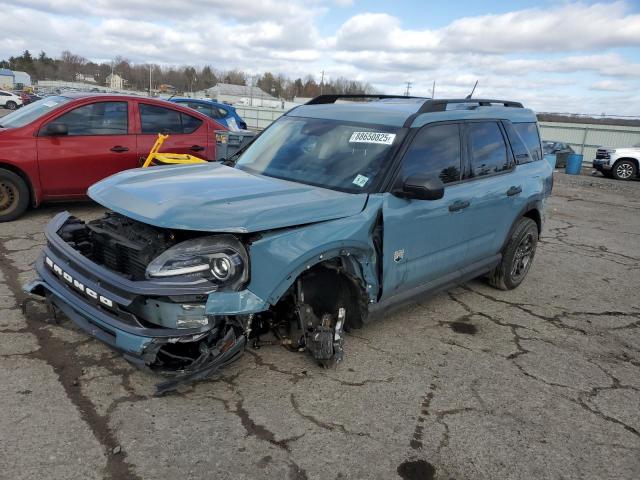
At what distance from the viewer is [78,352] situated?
11.8 feet

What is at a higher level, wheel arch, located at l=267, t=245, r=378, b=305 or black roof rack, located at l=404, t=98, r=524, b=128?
black roof rack, located at l=404, t=98, r=524, b=128

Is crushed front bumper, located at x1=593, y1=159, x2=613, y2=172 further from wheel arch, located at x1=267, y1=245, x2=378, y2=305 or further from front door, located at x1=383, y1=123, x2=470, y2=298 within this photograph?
wheel arch, located at x1=267, y1=245, x2=378, y2=305

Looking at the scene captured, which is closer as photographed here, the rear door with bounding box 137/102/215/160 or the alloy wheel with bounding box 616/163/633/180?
the rear door with bounding box 137/102/215/160

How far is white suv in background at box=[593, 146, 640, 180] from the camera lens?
19.4 metres

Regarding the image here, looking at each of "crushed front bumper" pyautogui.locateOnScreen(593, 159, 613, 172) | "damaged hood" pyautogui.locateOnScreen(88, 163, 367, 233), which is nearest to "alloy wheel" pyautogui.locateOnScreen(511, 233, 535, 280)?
"damaged hood" pyautogui.locateOnScreen(88, 163, 367, 233)

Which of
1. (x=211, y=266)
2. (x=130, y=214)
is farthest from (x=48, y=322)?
(x=211, y=266)

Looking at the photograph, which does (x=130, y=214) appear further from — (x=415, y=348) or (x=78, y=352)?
(x=415, y=348)

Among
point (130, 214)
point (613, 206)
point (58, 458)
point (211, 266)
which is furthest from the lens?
point (613, 206)

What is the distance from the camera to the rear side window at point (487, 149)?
14.9ft

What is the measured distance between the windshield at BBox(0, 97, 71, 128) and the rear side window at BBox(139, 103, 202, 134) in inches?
39.7

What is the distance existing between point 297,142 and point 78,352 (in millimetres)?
2334

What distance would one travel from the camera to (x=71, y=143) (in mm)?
6676

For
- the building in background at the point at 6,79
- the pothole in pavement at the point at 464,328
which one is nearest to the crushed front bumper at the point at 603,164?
the pothole in pavement at the point at 464,328

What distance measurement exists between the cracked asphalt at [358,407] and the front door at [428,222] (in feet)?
2.02
